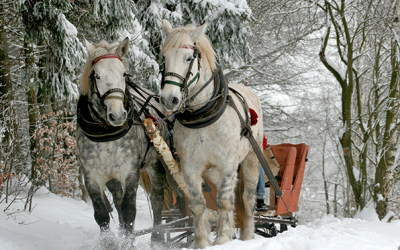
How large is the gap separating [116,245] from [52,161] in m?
4.86

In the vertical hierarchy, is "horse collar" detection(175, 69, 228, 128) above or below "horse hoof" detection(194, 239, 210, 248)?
above

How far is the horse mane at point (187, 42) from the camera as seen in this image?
3471mm

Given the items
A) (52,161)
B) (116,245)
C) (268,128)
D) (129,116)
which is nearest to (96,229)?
(52,161)

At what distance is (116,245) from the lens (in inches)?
148

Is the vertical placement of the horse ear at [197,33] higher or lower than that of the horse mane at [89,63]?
higher

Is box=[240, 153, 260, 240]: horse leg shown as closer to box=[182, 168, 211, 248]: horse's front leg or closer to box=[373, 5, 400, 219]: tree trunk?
box=[182, 168, 211, 248]: horse's front leg

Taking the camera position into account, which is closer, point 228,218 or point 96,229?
point 228,218

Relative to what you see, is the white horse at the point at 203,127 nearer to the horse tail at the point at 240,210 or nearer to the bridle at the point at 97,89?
the bridle at the point at 97,89

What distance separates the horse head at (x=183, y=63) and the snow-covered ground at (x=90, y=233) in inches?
50.9

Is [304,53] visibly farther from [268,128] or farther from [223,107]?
[223,107]

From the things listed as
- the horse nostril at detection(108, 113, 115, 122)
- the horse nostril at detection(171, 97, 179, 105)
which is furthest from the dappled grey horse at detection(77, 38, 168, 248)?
the horse nostril at detection(171, 97, 179, 105)

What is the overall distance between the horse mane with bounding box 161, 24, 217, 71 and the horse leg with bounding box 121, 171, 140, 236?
1.29 m

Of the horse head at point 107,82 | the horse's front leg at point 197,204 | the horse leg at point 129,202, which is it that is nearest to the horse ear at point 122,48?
the horse head at point 107,82

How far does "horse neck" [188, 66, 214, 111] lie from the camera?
11.9ft
